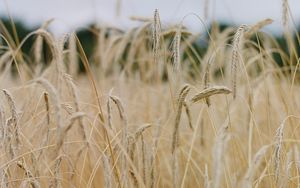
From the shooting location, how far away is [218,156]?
45.6 inches

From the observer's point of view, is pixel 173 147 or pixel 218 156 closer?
pixel 218 156

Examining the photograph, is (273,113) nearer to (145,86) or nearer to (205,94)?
(145,86)

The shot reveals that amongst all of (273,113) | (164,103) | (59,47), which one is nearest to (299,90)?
(273,113)

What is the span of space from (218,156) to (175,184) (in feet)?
1.60

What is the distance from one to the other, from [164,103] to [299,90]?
106 cm

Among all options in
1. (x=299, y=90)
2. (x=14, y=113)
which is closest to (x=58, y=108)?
(x=14, y=113)

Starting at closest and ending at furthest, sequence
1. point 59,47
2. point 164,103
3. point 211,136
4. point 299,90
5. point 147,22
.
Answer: point 59,47 → point 147,22 → point 211,136 → point 164,103 → point 299,90

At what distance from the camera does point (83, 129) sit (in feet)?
5.51

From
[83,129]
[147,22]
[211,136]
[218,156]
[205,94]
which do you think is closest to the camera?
[218,156]

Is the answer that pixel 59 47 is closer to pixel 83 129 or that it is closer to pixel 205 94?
pixel 83 129

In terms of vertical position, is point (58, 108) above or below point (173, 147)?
above

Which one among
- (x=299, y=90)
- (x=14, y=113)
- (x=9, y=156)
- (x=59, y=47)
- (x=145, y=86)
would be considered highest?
(x=59, y=47)

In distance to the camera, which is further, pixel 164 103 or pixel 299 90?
pixel 299 90

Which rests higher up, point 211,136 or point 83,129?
point 83,129
